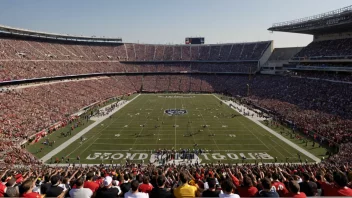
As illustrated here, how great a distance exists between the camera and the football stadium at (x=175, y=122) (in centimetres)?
739

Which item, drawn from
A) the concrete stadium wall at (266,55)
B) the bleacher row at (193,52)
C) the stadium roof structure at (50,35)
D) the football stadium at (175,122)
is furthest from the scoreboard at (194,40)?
the concrete stadium wall at (266,55)

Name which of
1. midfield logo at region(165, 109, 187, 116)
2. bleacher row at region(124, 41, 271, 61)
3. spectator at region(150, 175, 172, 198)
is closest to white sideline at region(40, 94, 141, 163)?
midfield logo at region(165, 109, 187, 116)

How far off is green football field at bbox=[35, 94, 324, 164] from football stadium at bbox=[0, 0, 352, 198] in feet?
0.50

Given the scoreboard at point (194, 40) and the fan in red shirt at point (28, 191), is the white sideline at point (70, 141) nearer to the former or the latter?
the fan in red shirt at point (28, 191)

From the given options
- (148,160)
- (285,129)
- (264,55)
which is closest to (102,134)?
(148,160)

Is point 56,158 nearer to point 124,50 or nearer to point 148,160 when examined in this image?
point 148,160

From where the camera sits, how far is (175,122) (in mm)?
40844

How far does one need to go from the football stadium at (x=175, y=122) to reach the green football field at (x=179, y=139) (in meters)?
0.15

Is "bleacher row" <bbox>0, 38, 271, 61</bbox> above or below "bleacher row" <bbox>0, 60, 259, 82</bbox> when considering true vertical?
above

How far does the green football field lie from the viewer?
2648 centimetres

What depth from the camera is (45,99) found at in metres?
45.7

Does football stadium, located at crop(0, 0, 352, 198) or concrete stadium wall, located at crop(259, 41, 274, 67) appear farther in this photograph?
concrete stadium wall, located at crop(259, 41, 274, 67)

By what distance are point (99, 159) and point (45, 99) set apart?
25353 millimetres

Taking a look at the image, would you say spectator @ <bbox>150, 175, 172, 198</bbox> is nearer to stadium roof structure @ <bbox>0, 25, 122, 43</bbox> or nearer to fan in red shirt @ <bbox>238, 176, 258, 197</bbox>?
fan in red shirt @ <bbox>238, 176, 258, 197</bbox>
